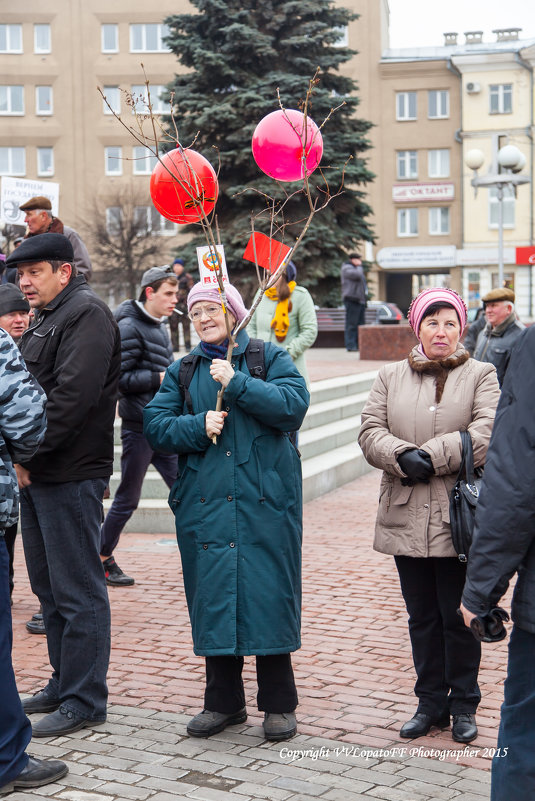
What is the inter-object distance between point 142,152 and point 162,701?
5016cm

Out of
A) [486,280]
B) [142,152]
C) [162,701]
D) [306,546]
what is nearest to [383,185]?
[486,280]

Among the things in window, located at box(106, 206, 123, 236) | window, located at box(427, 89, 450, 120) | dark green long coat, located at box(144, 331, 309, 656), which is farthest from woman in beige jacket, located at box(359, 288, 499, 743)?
window, located at box(427, 89, 450, 120)

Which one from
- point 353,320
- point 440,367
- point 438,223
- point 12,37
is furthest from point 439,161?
point 440,367

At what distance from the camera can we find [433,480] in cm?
444

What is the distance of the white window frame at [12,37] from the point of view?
54.5 meters

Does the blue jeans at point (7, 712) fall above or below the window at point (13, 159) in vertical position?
below

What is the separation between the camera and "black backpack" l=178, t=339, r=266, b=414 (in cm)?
454

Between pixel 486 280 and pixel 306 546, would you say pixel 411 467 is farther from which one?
pixel 486 280

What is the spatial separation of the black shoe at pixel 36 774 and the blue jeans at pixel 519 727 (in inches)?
69.8

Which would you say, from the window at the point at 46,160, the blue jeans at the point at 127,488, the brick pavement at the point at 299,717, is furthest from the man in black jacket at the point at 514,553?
the window at the point at 46,160

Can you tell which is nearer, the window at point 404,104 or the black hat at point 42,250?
the black hat at point 42,250

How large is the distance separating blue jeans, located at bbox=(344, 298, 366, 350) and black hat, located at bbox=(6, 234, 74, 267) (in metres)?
17.0

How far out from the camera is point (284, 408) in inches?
172

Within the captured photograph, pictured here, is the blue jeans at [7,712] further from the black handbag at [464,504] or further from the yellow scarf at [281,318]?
the yellow scarf at [281,318]
